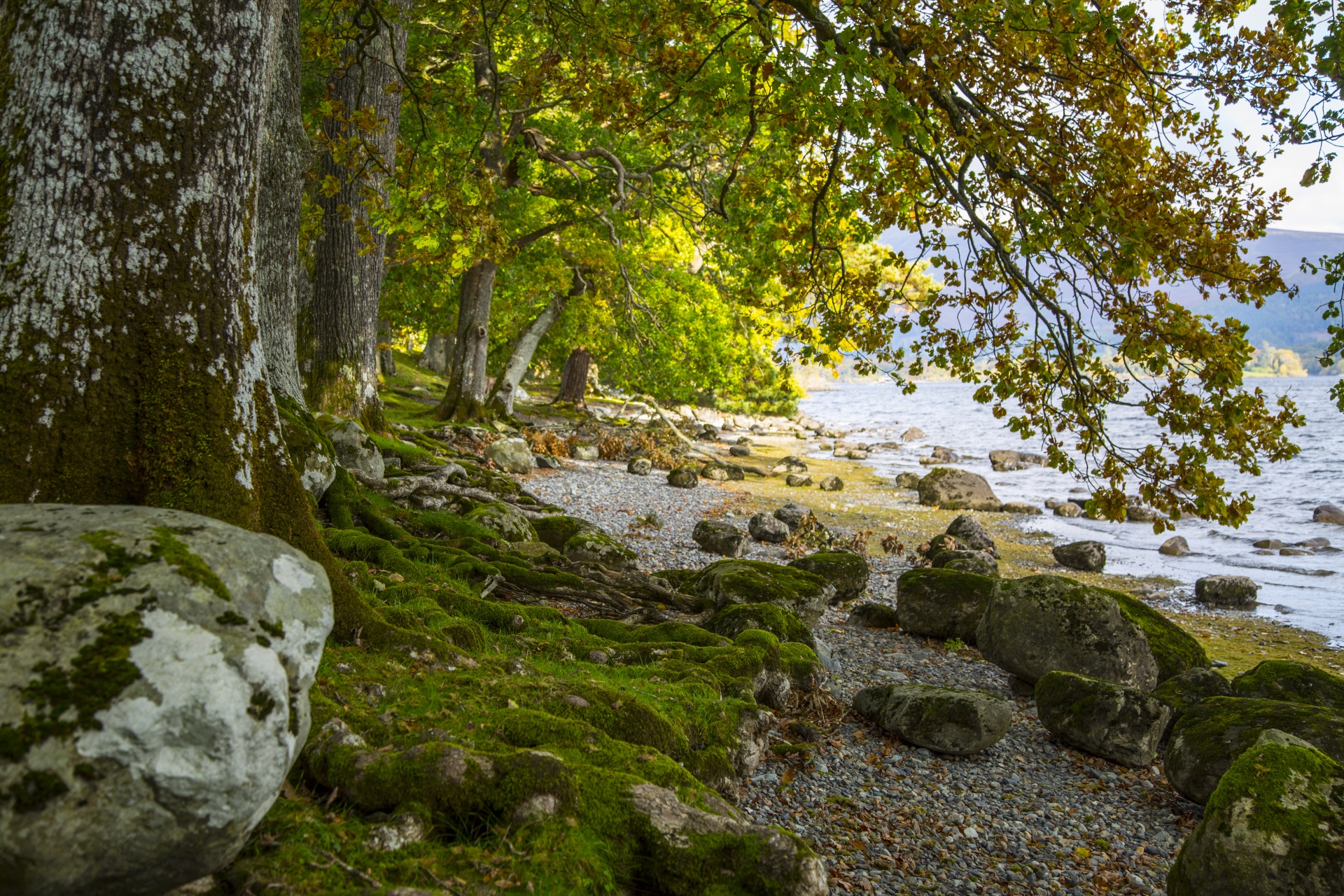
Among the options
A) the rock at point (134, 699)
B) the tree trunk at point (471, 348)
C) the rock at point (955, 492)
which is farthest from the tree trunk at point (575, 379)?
the rock at point (134, 699)

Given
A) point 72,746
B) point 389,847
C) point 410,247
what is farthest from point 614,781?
point 410,247

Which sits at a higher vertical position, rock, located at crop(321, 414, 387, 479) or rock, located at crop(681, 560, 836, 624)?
rock, located at crop(321, 414, 387, 479)

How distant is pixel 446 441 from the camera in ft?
64.2

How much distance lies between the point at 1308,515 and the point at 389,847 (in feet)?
99.3

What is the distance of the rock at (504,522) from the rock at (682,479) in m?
11.2

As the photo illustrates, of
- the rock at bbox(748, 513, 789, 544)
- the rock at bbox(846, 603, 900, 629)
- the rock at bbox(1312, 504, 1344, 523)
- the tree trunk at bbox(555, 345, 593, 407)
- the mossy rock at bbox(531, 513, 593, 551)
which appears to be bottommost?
the rock at bbox(846, 603, 900, 629)

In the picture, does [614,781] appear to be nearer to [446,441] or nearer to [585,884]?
[585,884]

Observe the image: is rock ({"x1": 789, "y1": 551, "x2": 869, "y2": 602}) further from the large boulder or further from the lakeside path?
the large boulder

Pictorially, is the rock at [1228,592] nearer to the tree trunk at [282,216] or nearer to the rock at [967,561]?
the rock at [967,561]

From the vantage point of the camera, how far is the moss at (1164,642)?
357 inches

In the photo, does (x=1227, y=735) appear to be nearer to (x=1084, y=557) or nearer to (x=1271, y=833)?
(x=1271, y=833)

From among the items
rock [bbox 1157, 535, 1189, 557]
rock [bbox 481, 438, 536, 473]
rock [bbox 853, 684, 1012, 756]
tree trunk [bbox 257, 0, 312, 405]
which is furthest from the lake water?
rock [bbox 481, 438, 536, 473]

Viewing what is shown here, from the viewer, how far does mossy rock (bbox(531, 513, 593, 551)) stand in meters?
11.4

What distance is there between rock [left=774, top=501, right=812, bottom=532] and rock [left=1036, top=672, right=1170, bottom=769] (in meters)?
9.60
